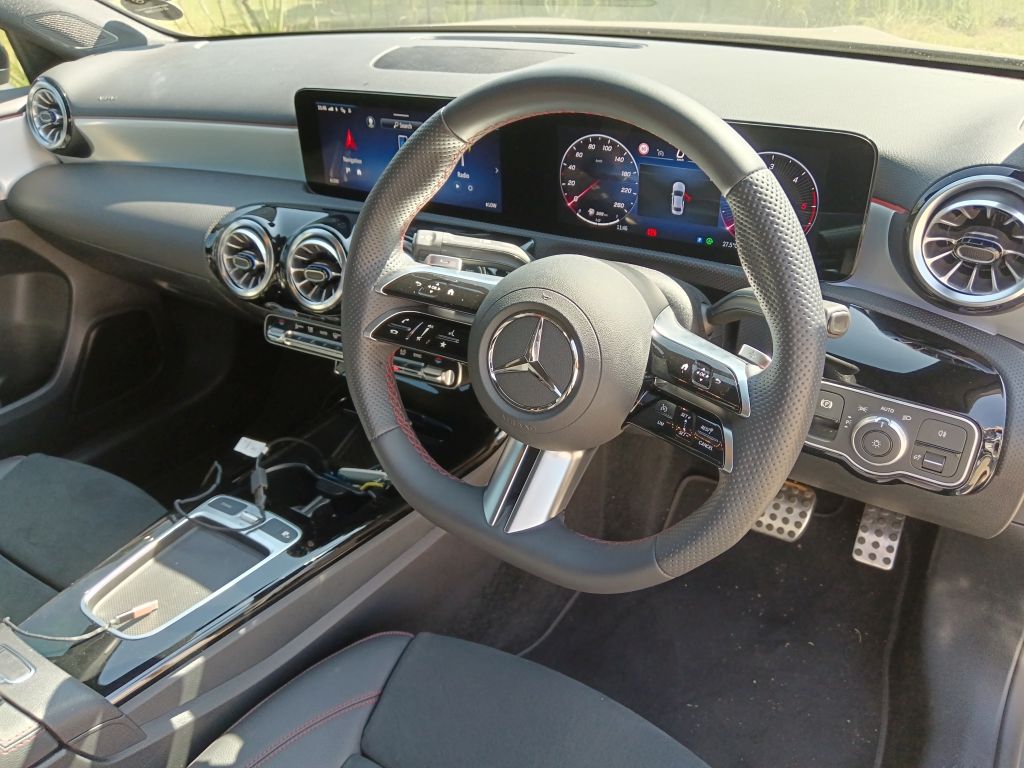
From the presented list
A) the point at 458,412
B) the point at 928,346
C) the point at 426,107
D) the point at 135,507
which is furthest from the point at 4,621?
the point at 928,346

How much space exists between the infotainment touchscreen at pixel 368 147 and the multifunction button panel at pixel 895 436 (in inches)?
26.7

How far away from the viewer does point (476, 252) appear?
1.24m

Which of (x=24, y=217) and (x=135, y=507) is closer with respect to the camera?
(x=135, y=507)

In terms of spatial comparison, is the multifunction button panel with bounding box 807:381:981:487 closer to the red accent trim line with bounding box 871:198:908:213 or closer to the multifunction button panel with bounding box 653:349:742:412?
the red accent trim line with bounding box 871:198:908:213

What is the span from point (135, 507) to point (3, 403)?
72cm

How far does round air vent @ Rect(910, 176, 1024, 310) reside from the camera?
1134 mm

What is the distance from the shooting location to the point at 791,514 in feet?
5.97

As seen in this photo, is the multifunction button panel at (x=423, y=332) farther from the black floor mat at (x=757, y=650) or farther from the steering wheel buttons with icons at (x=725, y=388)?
the black floor mat at (x=757, y=650)

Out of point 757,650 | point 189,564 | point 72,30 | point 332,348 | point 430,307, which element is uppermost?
point 72,30

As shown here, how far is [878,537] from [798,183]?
836 millimetres

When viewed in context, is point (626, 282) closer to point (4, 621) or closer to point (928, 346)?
point (928, 346)

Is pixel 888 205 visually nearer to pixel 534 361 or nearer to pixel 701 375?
pixel 701 375

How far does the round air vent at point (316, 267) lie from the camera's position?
1.67 metres

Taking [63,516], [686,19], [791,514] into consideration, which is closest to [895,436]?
[791,514]
